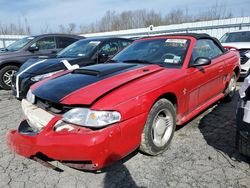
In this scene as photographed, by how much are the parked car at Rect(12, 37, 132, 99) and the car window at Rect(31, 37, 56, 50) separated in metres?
1.90

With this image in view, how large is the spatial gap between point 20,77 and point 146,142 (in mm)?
3612

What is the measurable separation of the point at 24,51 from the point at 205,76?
576 cm

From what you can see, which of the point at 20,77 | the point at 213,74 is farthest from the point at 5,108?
the point at 213,74

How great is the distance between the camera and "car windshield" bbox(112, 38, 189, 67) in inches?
148

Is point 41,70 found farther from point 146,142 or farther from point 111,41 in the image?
point 146,142

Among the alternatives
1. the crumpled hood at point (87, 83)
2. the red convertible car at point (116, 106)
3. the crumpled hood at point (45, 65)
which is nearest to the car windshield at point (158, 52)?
the red convertible car at point (116, 106)

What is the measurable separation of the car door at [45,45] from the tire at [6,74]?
858 millimetres

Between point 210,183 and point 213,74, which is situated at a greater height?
point 213,74

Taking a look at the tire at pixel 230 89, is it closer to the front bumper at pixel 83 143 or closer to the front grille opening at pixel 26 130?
the front bumper at pixel 83 143

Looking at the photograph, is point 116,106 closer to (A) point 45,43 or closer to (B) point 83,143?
(B) point 83,143

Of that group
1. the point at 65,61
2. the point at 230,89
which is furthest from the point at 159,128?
the point at 230,89

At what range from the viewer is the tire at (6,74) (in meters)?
7.30

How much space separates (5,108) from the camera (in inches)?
221

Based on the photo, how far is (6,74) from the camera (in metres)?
7.38
